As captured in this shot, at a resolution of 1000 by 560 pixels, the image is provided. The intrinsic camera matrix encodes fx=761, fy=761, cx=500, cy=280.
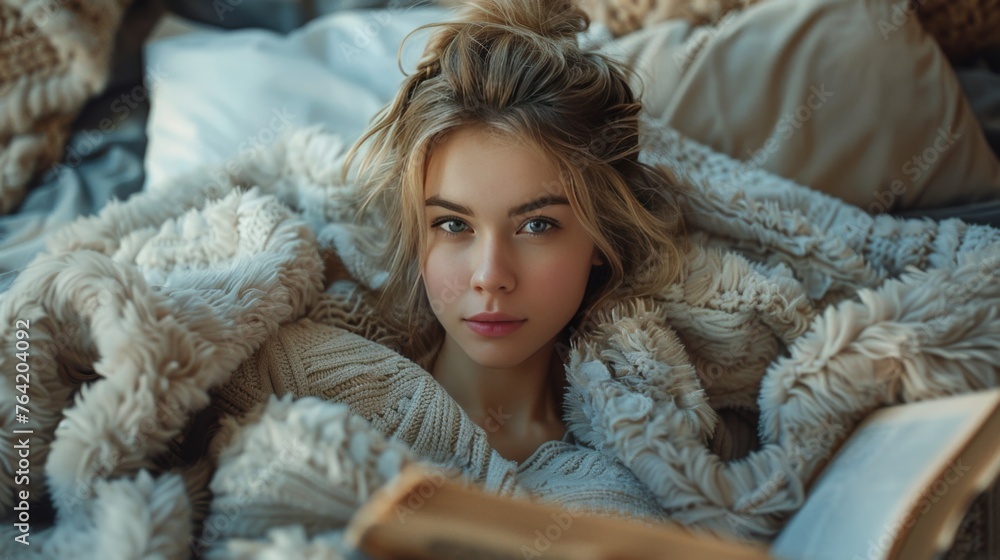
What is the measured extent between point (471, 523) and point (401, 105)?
0.60m

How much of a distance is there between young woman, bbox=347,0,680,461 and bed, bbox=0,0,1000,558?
0.32ft

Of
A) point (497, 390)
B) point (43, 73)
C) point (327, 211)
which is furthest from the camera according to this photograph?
point (43, 73)

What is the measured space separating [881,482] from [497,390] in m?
0.47

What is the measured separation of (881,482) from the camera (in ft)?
2.36

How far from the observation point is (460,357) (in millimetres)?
1023

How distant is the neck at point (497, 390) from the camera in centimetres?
101

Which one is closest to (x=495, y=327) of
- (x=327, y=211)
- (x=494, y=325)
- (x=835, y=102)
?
(x=494, y=325)

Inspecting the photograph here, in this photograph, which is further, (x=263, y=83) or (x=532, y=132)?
(x=263, y=83)

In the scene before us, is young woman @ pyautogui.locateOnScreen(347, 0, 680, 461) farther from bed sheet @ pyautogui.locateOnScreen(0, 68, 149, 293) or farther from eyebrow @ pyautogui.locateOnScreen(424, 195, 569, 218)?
bed sheet @ pyautogui.locateOnScreen(0, 68, 149, 293)

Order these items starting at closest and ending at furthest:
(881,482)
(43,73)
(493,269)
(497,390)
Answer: (881,482), (493,269), (497,390), (43,73)

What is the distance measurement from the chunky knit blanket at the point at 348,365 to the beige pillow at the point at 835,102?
0.35 ft

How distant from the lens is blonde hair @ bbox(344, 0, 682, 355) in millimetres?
935

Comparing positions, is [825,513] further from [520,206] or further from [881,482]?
[520,206]

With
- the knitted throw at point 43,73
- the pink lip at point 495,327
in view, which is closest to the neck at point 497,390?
the pink lip at point 495,327
